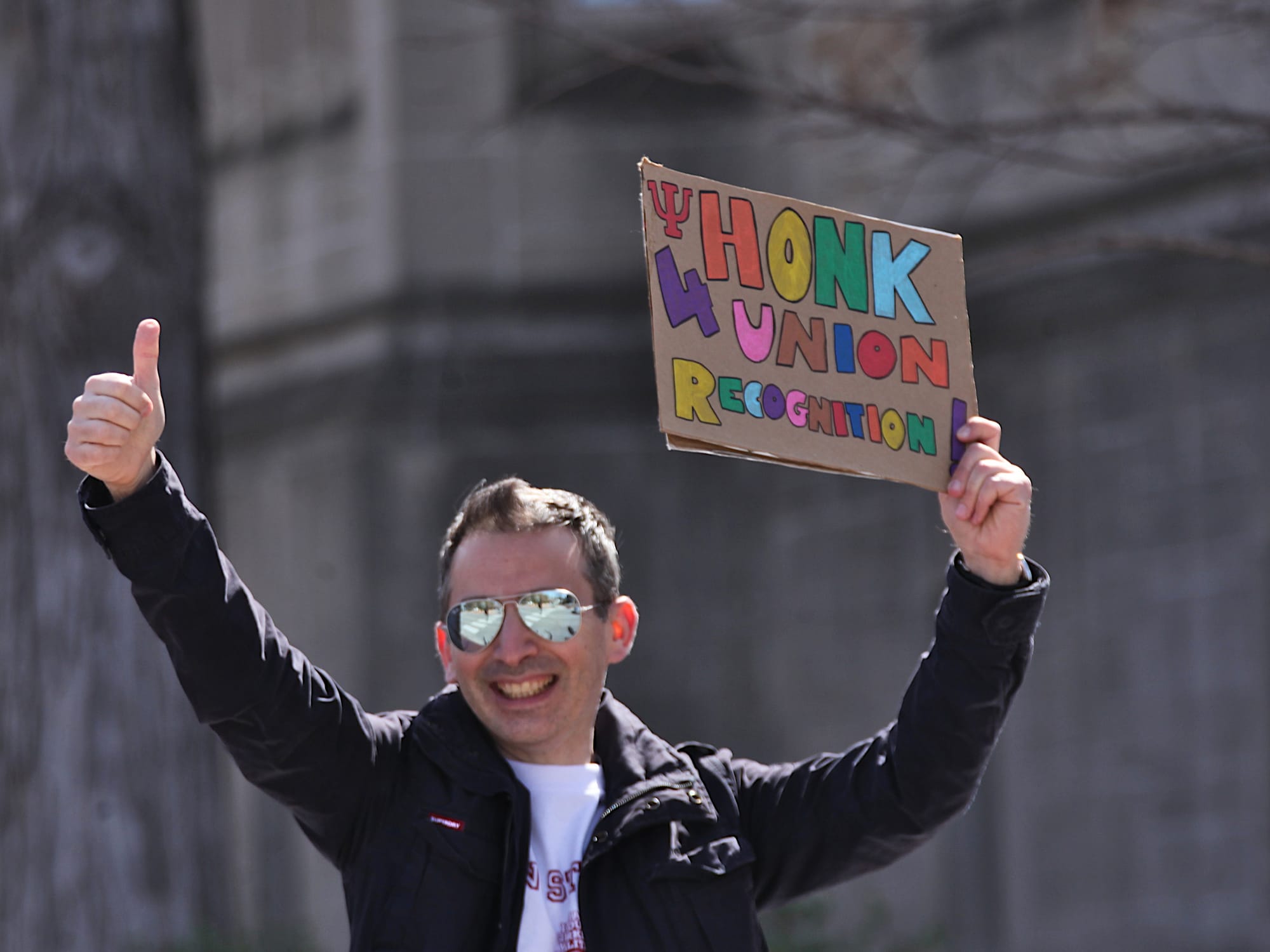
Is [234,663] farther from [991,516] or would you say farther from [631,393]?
[631,393]

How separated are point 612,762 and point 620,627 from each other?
9.4 inches

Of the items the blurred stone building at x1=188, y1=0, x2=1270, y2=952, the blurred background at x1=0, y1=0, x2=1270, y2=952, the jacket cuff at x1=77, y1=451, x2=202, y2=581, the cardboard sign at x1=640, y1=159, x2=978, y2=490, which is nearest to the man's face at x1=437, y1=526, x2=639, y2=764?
the cardboard sign at x1=640, y1=159, x2=978, y2=490

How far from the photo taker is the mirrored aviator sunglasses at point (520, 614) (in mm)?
2766

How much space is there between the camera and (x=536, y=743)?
2809 mm

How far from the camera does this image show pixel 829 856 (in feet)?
9.41

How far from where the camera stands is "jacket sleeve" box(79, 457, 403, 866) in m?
2.53

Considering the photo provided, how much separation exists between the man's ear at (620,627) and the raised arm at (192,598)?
462 millimetres

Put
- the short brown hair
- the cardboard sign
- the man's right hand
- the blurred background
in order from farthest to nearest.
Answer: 1. the blurred background
2. the short brown hair
3. the cardboard sign
4. the man's right hand

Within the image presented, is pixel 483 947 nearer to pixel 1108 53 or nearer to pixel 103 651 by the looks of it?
pixel 103 651

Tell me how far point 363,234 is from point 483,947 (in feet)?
22.6

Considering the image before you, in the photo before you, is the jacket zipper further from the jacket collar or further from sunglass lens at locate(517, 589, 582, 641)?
sunglass lens at locate(517, 589, 582, 641)

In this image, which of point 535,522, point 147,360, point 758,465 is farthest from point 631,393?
point 147,360

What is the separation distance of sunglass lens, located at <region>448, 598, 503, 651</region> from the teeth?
74 millimetres

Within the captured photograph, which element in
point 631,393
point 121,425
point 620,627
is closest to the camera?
point 121,425
